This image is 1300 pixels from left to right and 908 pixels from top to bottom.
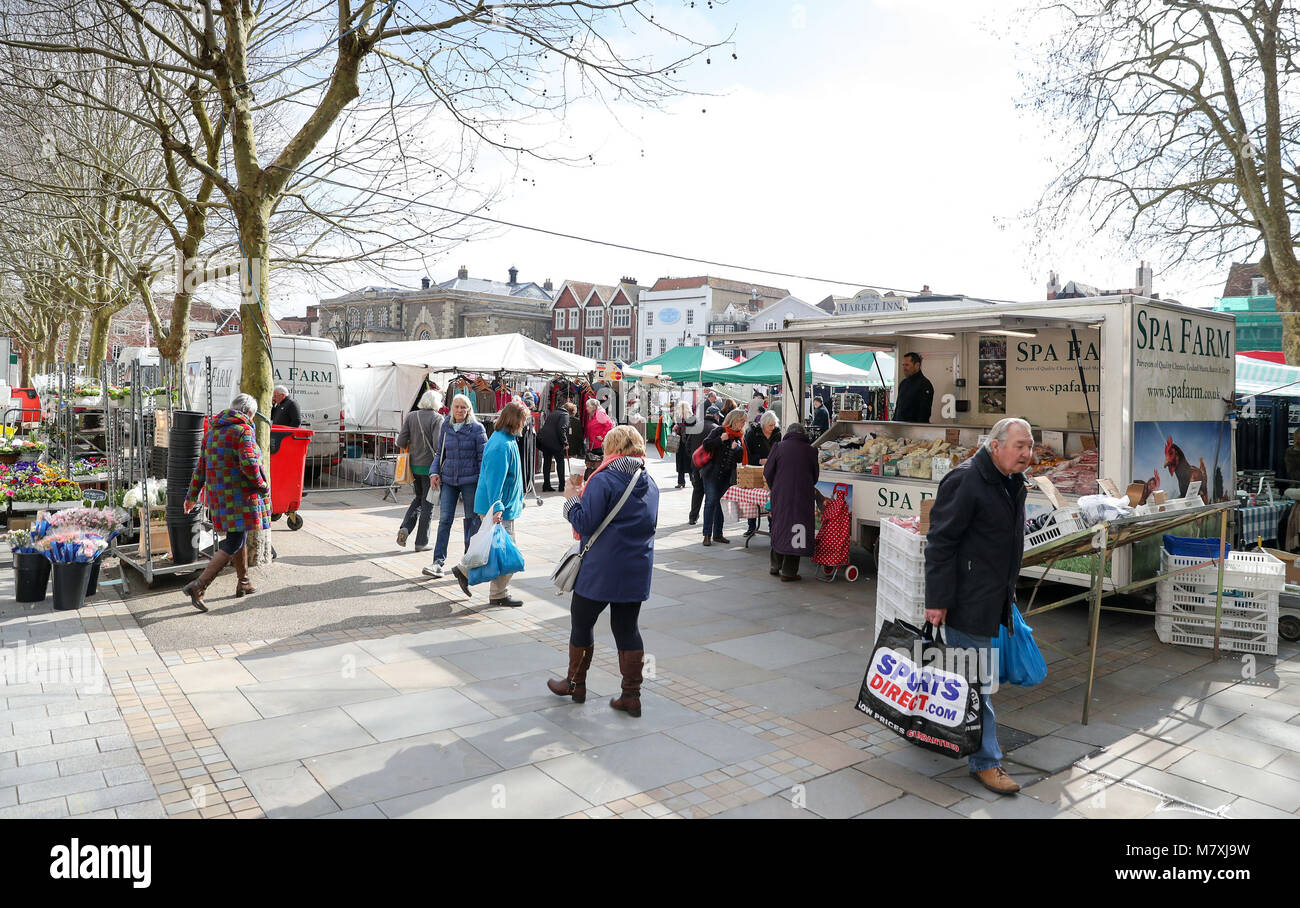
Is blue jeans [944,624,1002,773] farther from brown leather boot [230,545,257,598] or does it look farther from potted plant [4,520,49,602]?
potted plant [4,520,49,602]

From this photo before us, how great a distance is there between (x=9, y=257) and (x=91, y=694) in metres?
19.4

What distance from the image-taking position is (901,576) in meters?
5.28

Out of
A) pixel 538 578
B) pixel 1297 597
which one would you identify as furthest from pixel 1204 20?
pixel 538 578

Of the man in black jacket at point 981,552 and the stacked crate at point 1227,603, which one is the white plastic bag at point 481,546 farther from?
the stacked crate at point 1227,603

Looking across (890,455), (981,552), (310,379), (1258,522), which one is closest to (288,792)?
(981,552)

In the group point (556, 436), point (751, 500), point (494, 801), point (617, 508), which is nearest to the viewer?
point (494, 801)

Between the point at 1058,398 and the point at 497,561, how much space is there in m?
6.78

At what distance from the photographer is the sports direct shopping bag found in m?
4.22

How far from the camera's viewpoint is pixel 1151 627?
7.61 metres

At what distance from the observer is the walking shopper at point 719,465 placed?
37.1ft

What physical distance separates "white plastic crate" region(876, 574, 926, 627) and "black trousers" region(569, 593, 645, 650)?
1.54m

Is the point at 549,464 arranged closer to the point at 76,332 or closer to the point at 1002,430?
the point at 1002,430

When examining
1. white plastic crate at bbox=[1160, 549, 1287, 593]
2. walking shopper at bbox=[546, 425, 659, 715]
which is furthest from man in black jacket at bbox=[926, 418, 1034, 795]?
white plastic crate at bbox=[1160, 549, 1287, 593]
